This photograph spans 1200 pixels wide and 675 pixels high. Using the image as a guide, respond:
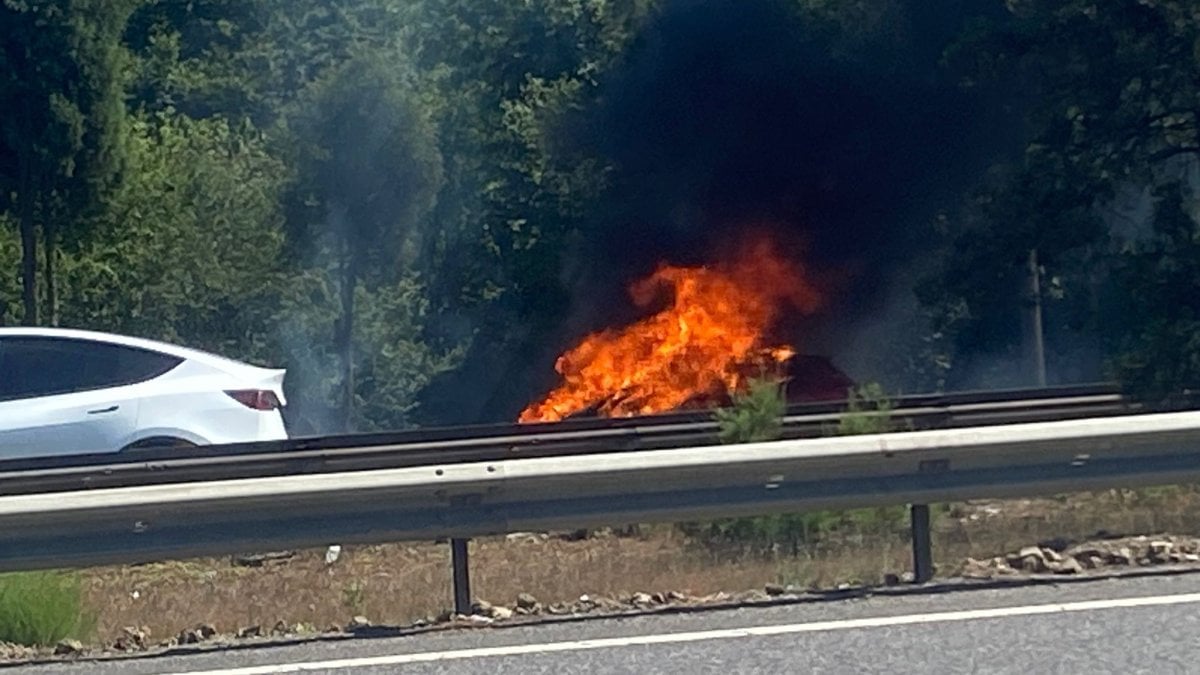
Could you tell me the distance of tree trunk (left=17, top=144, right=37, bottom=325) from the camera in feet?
96.7

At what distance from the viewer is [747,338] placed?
2598cm

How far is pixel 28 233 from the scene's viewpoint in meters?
30.2

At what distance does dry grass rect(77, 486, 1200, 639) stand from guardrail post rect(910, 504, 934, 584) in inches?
8.2

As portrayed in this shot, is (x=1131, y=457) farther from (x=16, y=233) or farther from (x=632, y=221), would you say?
(x=16, y=233)

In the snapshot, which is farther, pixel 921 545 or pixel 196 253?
pixel 196 253

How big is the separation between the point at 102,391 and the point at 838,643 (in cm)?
734

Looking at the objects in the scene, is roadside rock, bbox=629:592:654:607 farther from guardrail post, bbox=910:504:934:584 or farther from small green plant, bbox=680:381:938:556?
guardrail post, bbox=910:504:934:584

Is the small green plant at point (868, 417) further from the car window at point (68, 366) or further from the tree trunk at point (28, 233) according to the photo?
the tree trunk at point (28, 233)

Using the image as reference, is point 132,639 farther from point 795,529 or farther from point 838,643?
point 795,529

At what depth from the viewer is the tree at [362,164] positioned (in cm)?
3966

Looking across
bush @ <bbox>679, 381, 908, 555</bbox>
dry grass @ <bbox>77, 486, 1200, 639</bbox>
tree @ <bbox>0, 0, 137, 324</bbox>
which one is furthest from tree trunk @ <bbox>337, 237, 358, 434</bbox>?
bush @ <bbox>679, 381, 908, 555</bbox>

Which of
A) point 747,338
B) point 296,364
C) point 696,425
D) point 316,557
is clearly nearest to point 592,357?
point 747,338

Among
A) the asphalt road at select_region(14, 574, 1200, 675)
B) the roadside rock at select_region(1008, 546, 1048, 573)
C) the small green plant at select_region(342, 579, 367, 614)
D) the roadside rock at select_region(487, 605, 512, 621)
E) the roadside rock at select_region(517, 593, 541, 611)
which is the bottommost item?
the asphalt road at select_region(14, 574, 1200, 675)

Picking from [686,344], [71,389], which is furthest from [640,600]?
[686,344]
